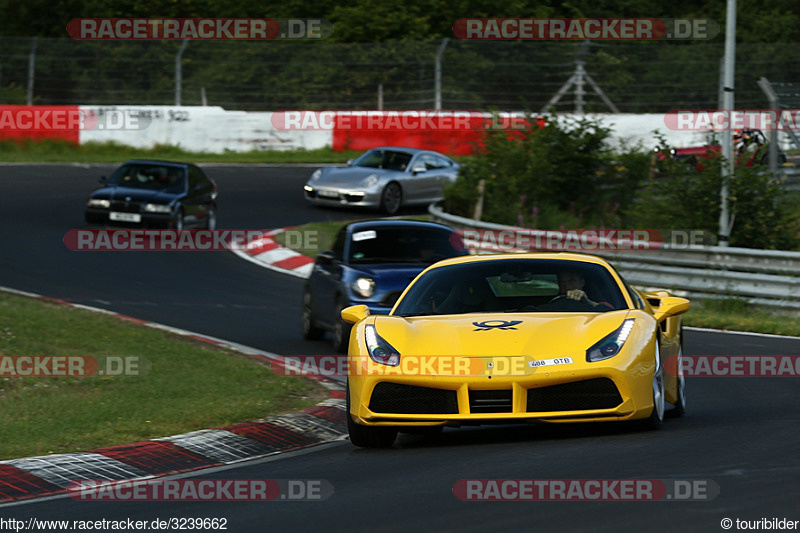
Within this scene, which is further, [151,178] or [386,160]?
[386,160]

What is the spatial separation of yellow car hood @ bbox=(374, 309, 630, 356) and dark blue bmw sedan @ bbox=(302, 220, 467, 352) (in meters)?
4.70

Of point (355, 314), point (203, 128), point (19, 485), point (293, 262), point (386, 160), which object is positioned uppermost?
point (203, 128)

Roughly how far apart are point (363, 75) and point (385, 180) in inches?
368

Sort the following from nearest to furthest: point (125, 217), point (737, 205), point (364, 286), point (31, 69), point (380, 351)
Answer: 1. point (380, 351)
2. point (364, 286)
3. point (737, 205)
4. point (125, 217)
5. point (31, 69)

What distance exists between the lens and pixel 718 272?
16484 millimetres

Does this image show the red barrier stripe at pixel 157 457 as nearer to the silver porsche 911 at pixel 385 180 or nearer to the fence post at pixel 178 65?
the silver porsche 911 at pixel 385 180

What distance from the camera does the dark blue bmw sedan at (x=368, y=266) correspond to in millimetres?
13125

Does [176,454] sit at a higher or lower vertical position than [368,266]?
lower

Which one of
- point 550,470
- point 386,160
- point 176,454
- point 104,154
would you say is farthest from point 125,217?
point 550,470

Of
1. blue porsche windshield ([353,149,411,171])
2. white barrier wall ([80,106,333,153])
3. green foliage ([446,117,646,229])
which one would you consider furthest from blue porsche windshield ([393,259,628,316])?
white barrier wall ([80,106,333,153])

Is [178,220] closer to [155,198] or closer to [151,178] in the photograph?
[155,198]

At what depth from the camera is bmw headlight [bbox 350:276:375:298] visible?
1307cm

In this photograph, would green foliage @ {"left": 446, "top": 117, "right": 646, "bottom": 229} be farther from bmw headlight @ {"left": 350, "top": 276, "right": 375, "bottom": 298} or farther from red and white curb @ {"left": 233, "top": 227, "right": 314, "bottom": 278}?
bmw headlight @ {"left": 350, "top": 276, "right": 375, "bottom": 298}

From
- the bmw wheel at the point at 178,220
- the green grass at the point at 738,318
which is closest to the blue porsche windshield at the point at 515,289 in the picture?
the green grass at the point at 738,318
